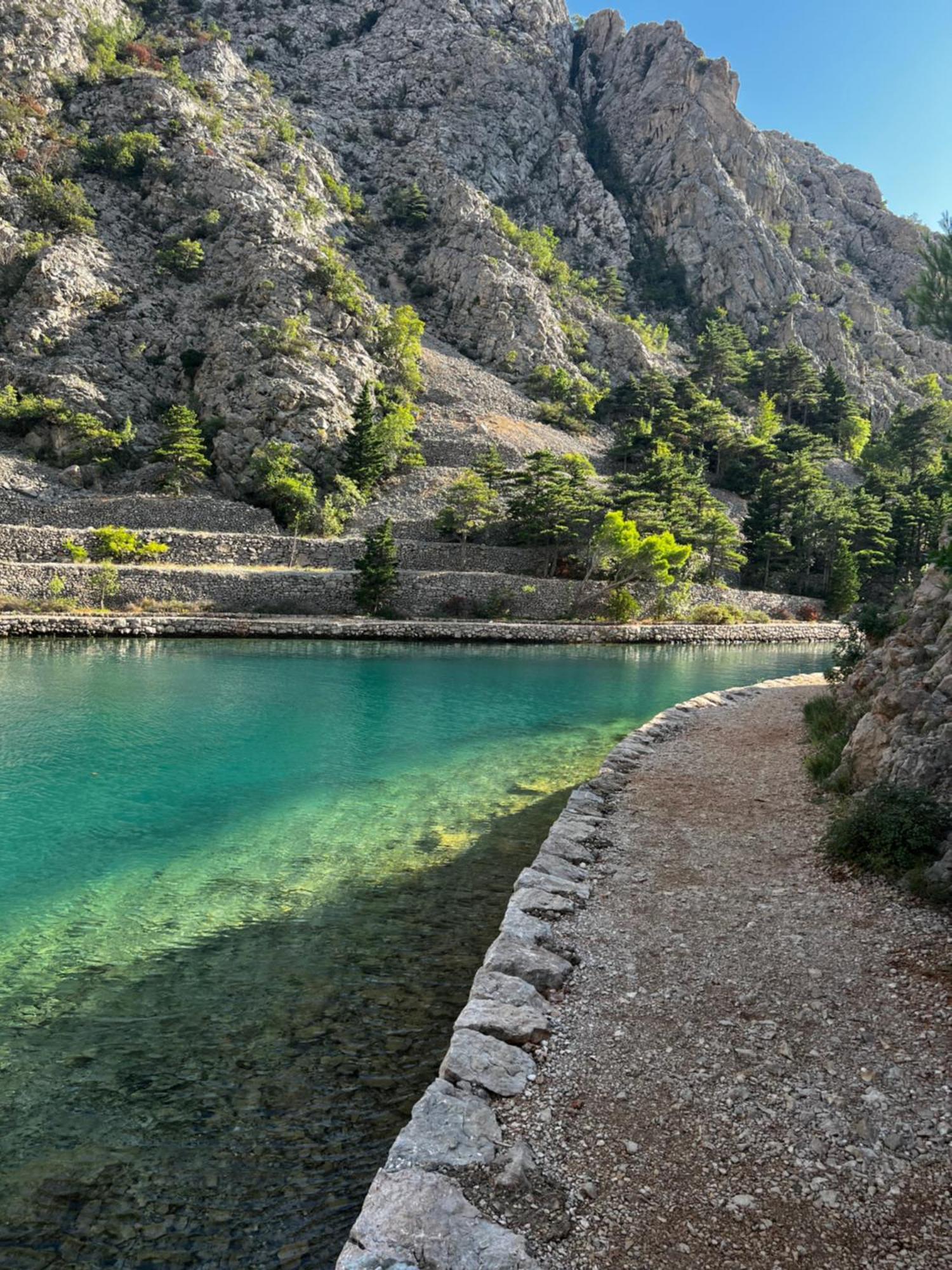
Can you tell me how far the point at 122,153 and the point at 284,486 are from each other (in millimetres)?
38144

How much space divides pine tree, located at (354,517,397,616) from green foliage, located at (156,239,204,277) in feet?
109

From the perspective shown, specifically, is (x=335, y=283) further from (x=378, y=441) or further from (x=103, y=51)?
(x=103, y=51)

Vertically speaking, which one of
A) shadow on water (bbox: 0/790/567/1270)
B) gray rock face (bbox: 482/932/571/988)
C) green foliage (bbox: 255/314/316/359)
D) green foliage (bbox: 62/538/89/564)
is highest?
green foliage (bbox: 255/314/316/359)

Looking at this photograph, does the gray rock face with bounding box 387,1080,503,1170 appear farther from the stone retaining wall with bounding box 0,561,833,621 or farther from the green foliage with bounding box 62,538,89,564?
the green foliage with bounding box 62,538,89,564

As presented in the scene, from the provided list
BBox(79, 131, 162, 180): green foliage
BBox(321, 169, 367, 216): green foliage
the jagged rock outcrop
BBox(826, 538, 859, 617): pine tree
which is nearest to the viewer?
the jagged rock outcrop

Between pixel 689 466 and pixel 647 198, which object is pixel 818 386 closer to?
pixel 689 466

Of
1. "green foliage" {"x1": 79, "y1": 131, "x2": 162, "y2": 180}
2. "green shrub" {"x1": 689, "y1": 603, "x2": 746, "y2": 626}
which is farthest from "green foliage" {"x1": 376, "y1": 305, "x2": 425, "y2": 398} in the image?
"green shrub" {"x1": 689, "y1": 603, "x2": 746, "y2": 626}

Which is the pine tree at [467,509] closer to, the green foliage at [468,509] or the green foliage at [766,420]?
the green foliage at [468,509]

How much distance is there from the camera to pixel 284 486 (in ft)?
123

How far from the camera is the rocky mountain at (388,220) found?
144 feet

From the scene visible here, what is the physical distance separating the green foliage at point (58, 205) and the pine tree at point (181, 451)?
21303mm

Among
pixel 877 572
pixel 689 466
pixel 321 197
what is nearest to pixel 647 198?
pixel 321 197

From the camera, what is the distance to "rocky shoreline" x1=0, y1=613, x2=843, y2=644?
24.3 m

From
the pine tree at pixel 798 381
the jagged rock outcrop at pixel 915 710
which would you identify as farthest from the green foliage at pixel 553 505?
the pine tree at pixel 798 381
